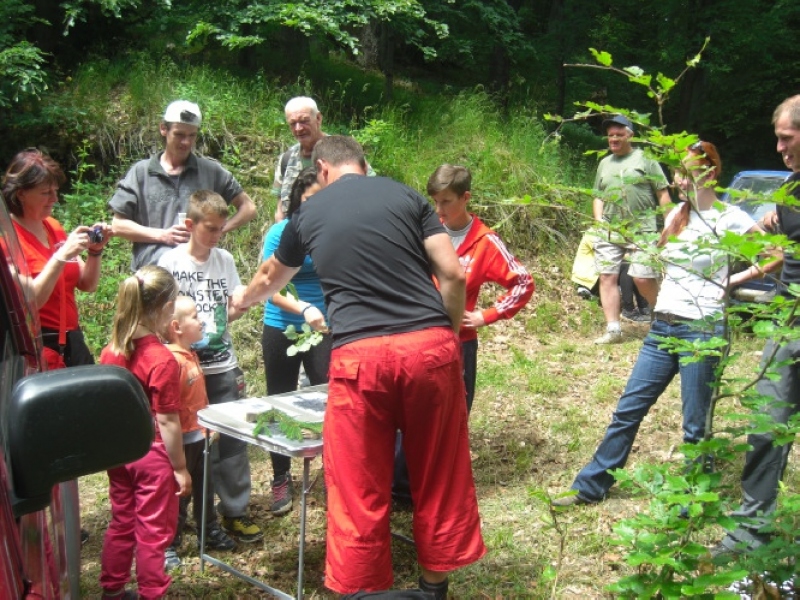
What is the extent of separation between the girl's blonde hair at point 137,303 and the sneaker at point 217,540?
1.43 metres

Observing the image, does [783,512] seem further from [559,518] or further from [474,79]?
[474,79]

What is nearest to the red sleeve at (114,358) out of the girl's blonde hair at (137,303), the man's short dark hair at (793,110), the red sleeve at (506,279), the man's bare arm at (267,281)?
the girl's blonde hair at (137,303)

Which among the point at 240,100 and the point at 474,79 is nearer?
the point at 240,100

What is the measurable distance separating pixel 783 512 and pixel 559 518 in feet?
6.22

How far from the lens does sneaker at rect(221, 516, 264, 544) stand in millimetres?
4691

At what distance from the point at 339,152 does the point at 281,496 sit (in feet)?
7.74

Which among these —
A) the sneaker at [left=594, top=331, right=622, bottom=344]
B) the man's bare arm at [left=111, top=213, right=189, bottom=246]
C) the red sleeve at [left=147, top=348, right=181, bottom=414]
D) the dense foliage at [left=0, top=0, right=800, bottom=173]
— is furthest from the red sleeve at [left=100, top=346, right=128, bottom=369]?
the sneaker at [left=594, top=331, right=622, bottom=344]

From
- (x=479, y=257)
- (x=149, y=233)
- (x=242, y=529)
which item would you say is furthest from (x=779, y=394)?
(x=149, y=233)

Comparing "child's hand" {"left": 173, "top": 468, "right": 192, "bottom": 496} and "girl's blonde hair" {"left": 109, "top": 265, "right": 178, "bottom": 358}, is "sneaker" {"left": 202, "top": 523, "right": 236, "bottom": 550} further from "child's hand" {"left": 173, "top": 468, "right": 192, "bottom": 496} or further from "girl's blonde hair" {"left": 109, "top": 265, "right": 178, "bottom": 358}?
"girl's blonde hair" {"left": 109, "top": 265, "right": 178, "bottom": 358}

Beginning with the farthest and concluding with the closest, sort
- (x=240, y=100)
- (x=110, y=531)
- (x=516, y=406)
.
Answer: (x=240, y=100)
(x=516, y=406)
(x=110, y=531)

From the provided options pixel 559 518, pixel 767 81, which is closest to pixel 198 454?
pixel 559 518

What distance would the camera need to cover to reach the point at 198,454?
4.45 meters

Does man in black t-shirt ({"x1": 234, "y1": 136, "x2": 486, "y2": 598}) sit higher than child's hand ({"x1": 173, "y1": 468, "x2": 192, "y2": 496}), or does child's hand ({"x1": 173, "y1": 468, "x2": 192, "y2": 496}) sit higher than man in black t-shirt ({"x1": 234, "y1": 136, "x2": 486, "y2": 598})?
man in black t-shirt ({"x1": 234, "y1": 136, "x2": 486, "y2": 598})

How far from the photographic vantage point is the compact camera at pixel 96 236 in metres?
4.11
